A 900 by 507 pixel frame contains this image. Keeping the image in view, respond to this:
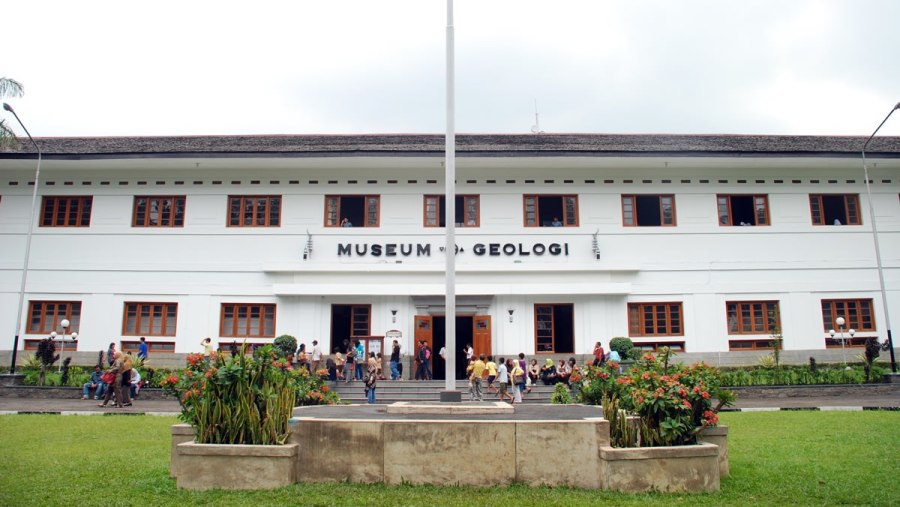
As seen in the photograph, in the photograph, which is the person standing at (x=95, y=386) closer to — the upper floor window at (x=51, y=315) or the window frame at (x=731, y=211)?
the upper floor window at (x=51, y=315)

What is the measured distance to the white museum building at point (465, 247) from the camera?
22.8 m

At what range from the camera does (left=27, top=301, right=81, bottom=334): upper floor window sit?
75.9ft

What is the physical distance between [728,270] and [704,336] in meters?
2.61

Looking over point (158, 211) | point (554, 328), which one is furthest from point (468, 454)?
point (158, 211)

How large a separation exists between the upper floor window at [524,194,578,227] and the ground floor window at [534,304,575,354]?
121 inches

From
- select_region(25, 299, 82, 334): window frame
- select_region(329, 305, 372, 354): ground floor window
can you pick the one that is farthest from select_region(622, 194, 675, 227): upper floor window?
select_region(25, 299, 82, 334): window frame

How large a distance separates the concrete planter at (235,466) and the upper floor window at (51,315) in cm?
1952

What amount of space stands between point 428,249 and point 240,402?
53.5 feet

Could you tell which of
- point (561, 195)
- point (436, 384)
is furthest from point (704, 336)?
point (436, 384)

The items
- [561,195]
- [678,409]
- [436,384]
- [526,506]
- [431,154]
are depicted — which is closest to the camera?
[526,506]

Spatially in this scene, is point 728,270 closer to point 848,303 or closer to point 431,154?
point 848,303

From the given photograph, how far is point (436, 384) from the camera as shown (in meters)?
20.5

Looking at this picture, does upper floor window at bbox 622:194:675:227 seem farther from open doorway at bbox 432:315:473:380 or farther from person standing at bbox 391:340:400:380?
person standing at bbox 391:340:400:380

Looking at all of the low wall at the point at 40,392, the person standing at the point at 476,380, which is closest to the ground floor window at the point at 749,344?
the person standing at the point at 476,380
